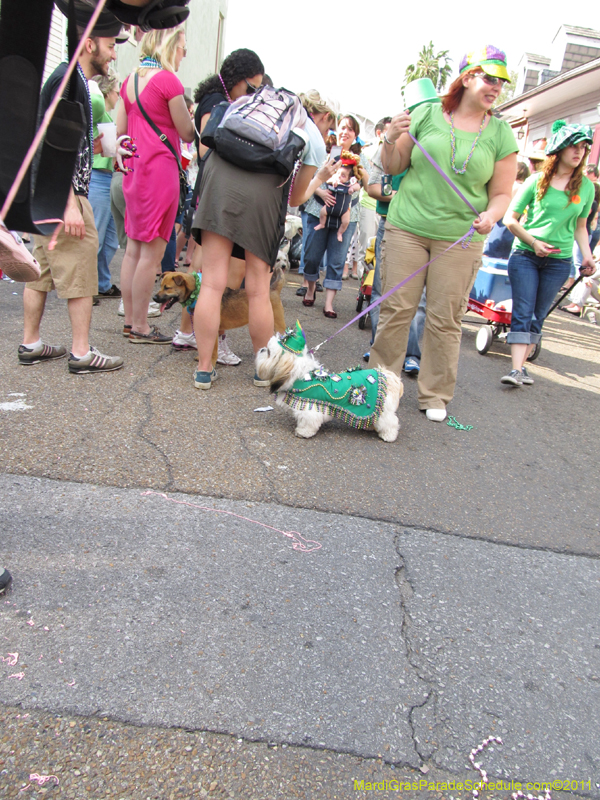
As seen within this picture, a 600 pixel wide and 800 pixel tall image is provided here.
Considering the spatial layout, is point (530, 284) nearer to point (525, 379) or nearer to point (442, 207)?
point (525, 379)

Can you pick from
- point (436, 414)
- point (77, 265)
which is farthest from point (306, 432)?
point (77, 265)

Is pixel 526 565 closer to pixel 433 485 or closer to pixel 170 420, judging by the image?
pixel 433 485

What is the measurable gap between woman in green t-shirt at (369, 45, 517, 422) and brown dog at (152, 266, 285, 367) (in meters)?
0.84

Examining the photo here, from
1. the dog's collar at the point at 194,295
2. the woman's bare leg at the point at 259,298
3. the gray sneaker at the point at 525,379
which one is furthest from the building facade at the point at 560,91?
the woman's bare leg at the point at 259,298

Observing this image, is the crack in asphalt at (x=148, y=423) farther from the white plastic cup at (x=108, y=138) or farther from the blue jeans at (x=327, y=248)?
the blue jeans at (x=327, y=248)

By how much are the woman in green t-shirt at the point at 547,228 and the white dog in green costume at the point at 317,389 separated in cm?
216

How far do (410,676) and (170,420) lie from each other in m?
2.13

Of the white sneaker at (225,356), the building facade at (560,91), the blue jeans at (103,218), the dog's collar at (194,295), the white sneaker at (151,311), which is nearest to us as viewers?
the dog's collar at (194,295)

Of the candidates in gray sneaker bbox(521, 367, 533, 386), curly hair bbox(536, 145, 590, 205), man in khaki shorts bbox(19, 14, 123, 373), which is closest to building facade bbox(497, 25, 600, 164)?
curly hair bbox(536, 145, 590, 205)

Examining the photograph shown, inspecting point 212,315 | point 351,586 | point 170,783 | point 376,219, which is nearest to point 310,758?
point 170,783

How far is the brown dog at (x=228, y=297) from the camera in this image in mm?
4199

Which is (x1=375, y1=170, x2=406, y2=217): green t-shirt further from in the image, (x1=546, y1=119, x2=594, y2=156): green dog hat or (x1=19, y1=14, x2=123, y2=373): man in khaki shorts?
(x1=19, y1=14, x2=123, y2=373): man in khaki shorts

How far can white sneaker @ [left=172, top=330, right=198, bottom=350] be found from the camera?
4777 mm

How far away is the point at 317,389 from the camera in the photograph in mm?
3490
